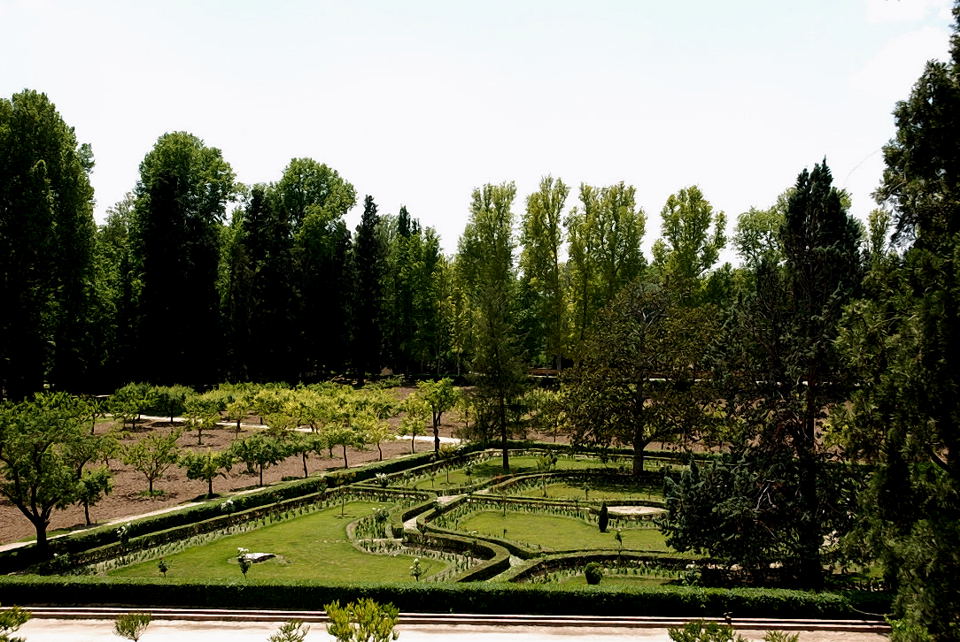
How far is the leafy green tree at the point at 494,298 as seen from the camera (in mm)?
40500

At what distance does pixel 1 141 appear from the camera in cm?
4966

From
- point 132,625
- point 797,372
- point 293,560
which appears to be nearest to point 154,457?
point 293,560

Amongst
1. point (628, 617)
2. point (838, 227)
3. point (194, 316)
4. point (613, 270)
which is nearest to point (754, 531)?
point (628, 617)

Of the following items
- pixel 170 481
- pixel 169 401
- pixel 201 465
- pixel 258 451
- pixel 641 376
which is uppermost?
pixel 641 376

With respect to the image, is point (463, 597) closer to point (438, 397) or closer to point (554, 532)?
point (554, 532)

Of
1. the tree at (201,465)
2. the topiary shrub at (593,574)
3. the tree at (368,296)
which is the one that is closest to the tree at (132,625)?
the topiary shrub at (593,574)

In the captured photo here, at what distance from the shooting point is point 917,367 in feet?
41.7

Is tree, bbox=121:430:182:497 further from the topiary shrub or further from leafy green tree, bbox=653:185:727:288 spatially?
leafy green tree, bbox=653:185:727:288

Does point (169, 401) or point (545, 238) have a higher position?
point (545, 238)

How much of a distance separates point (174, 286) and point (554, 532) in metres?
43.4

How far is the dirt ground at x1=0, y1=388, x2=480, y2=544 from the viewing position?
1078 inches

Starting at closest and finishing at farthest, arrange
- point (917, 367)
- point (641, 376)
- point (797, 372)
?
point (917, 367)
point (797, 372)
point (641, 376)

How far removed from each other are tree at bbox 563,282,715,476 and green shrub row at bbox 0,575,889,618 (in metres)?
18.9

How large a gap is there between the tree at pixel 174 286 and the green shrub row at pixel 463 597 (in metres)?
40.5
